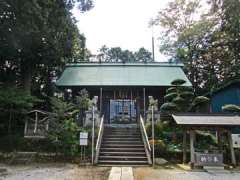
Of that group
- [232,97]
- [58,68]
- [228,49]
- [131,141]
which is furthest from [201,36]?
[131,141]

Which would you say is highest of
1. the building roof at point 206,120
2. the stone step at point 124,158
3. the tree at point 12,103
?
the tree at point 12,103

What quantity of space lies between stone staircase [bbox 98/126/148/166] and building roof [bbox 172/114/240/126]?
2393 millimetres

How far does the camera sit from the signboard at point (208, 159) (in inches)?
400

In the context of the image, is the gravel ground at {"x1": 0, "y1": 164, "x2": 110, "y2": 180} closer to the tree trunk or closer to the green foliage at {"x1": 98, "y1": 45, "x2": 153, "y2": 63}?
the tree trunk

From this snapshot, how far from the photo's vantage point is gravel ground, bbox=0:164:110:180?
804cm

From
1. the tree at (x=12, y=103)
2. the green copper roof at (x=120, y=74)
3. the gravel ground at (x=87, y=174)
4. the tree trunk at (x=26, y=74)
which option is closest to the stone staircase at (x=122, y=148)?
the gravel ground at (x=87, y=174)

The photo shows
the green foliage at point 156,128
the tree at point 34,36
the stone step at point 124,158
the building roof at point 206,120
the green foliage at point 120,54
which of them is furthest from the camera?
the green foliage at point 120,54

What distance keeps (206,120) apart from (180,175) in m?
3.20

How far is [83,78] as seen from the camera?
18875 mm

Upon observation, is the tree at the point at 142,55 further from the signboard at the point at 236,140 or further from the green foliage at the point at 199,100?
the signboard at the point at 236,140

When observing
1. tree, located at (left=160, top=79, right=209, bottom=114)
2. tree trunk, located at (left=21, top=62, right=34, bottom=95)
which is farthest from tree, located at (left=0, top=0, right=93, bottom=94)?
tree, located at (left=160, top=79, right=209, bottom=114)

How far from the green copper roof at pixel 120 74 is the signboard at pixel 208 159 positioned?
8115mm

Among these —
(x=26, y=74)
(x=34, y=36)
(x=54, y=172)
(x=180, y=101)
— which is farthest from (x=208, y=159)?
(x=26, y=74)

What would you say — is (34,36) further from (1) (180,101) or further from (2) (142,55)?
(2) (142,55)
